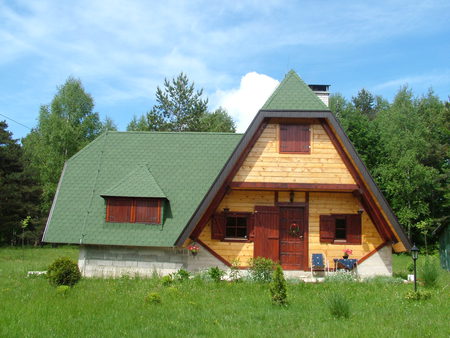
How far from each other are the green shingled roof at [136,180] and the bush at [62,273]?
2.31 m

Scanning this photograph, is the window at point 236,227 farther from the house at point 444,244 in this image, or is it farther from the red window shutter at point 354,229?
the house at point 444,244

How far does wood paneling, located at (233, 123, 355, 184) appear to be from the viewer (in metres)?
14.5

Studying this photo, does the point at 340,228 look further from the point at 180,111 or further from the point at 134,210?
the point at 180,111

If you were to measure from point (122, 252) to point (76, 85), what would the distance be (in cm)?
3185

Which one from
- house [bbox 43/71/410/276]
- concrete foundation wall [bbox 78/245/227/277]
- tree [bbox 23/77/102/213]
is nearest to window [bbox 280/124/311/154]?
house [bbox 43/71/410/276]

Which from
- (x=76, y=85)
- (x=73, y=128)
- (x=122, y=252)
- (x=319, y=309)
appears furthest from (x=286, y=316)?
(x=76, y=85)

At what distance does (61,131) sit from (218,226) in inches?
1130

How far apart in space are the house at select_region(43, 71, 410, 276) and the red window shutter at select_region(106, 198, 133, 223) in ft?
0.12

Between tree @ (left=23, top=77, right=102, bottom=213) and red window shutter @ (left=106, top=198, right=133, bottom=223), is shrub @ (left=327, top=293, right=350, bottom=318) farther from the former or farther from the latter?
tree @ (left=23, top=77, right=102, bottom=213)

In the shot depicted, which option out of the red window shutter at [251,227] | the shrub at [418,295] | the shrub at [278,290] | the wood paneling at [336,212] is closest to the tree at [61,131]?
the red window shutter at [251,227]

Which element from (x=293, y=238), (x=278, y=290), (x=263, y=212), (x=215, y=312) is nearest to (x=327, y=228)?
(x=293, y=238)

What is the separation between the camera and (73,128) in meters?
41.3

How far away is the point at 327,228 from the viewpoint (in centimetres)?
1505

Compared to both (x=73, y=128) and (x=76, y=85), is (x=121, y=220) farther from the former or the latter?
(x=76, y=85)
